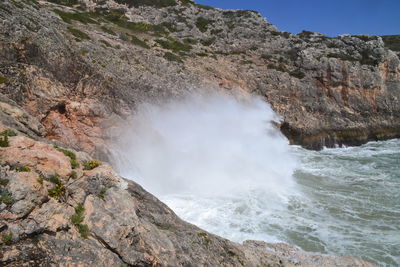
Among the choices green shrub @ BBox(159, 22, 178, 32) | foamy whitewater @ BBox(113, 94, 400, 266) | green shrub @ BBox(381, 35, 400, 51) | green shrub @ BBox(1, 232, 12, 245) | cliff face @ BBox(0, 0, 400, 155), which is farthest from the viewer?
green shrub @ BBox(381, 35, 400, 51)

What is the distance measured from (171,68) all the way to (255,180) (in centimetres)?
1385

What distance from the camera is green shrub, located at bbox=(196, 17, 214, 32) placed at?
44.3 meters

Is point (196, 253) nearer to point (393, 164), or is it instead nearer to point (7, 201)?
point (7, 201)

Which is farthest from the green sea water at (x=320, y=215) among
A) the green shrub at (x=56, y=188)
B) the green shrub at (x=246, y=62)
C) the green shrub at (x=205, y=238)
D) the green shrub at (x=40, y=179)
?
the green shrub at (x=246, y=62)

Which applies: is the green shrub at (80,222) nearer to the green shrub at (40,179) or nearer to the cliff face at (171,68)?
the green shrub at (40,179)

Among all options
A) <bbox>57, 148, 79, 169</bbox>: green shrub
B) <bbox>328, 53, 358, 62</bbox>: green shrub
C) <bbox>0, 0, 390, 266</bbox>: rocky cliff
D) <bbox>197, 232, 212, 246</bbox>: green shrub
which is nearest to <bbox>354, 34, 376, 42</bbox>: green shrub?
<bbox>0, 0, 390, 266</bbox>: rocky cliff

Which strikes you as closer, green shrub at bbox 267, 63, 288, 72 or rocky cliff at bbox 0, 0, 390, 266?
rocky cliff at bbox 0, 0, 390, 266

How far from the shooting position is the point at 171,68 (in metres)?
25.7

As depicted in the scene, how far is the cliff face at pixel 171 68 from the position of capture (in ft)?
44.7

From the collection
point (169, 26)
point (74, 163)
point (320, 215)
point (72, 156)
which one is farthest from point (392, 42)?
point (74, 163)

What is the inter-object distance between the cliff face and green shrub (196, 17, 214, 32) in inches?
7.6

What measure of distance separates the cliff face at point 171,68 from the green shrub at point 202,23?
194mm

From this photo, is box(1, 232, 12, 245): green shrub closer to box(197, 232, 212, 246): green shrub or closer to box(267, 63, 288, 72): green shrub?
box(197, 232, 212, 246): green shrub

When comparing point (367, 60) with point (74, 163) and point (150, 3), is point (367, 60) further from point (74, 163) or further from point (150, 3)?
point (74, 163)
